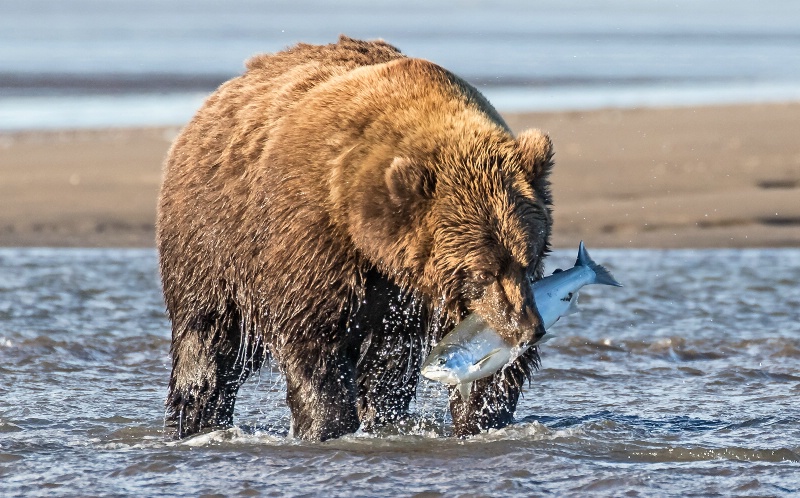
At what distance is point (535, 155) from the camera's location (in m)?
5.30

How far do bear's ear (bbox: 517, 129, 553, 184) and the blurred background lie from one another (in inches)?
540

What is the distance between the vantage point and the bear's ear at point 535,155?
5297 millimetres

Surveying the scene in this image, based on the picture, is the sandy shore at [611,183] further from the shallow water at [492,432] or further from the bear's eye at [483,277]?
the bear's eye at [483,277]

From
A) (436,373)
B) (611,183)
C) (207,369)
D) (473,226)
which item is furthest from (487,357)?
(611,183)

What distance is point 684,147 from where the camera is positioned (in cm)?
1470

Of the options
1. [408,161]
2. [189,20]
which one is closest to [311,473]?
[408,161]

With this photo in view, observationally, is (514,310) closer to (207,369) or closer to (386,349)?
(386,349)

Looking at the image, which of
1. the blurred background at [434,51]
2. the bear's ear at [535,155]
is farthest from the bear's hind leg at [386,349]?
the blurred background at [434,51]

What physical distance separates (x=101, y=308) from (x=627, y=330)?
138 inches

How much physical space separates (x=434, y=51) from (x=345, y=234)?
26283 mm

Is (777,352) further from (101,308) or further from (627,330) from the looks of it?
(101,308)

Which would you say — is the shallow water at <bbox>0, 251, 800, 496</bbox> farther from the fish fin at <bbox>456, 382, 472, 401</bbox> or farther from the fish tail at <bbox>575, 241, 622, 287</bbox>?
the fish tail at <bbox>575, 241, 622, 287</bbox>

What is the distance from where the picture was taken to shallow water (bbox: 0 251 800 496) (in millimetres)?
5660

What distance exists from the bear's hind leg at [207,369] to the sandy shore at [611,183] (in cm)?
539
